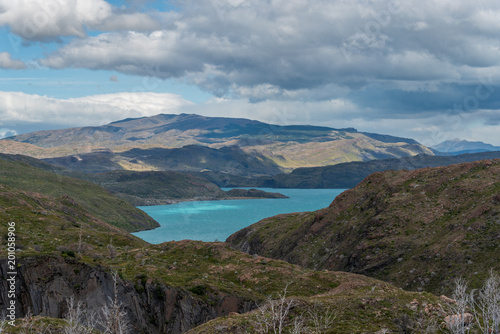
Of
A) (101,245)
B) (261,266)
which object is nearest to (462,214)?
(261,266)

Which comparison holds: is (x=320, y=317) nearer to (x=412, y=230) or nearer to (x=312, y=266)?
(x=412, y=230)

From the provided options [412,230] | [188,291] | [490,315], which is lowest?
[188,291]

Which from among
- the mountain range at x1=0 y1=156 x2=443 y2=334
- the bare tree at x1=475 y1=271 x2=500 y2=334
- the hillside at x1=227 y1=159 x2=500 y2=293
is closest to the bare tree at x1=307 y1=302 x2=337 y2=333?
the mountain range at x1=0 y1=156 x2=443 y2=334

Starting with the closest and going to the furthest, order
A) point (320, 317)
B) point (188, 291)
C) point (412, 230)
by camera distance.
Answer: point (320, 317)
point (188, 291)
point (412, 230)

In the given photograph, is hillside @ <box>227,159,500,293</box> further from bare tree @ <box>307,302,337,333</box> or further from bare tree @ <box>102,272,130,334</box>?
bare tree @ <box>102,272,130,334</box>

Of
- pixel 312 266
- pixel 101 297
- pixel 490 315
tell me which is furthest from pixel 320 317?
pixel 312 266

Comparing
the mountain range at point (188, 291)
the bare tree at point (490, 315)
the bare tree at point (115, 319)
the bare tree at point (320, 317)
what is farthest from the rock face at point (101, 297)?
the bare tree at point (490, 315)
